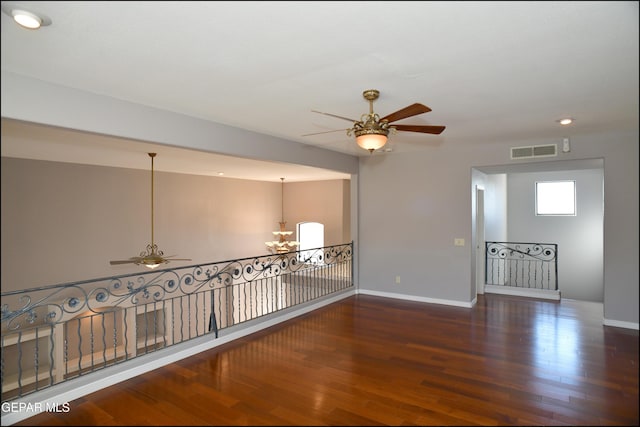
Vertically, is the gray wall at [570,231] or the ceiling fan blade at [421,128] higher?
the ceiling fan blade at [421,128]

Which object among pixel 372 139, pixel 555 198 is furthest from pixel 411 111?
pixel 555 198

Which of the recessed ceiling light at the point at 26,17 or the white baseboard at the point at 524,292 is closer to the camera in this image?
the recessed ceiling light at the point at 26,17

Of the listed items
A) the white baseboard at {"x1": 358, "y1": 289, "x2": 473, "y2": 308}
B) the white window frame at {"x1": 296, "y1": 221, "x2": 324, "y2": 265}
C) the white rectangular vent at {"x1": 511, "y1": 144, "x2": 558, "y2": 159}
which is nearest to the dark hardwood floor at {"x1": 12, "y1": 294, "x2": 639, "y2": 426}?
the white baseboard at {"x1": 358, "y1": 289, "x2": 473, "y2": 308}

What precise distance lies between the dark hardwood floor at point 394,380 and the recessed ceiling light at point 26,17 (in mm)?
2635

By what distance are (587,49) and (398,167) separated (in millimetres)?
4046

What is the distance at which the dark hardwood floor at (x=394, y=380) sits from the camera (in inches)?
105

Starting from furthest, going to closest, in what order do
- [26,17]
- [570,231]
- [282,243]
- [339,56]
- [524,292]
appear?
[570,231], [282,243], [524,292], [339,56], [26,17]

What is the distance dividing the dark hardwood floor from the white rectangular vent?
2.25m

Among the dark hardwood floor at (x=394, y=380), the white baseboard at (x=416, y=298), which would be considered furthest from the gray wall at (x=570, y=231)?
the dark hardwood floor at (x=394, y=380)

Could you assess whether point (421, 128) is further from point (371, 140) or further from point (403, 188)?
point (403, 188)

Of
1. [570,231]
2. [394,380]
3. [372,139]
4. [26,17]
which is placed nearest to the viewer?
[26,17]

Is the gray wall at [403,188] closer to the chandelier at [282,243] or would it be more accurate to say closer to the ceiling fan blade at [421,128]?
the ceiling fan blade at [421,128]

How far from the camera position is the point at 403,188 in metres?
6.33

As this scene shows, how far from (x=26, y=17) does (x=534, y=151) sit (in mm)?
5456
